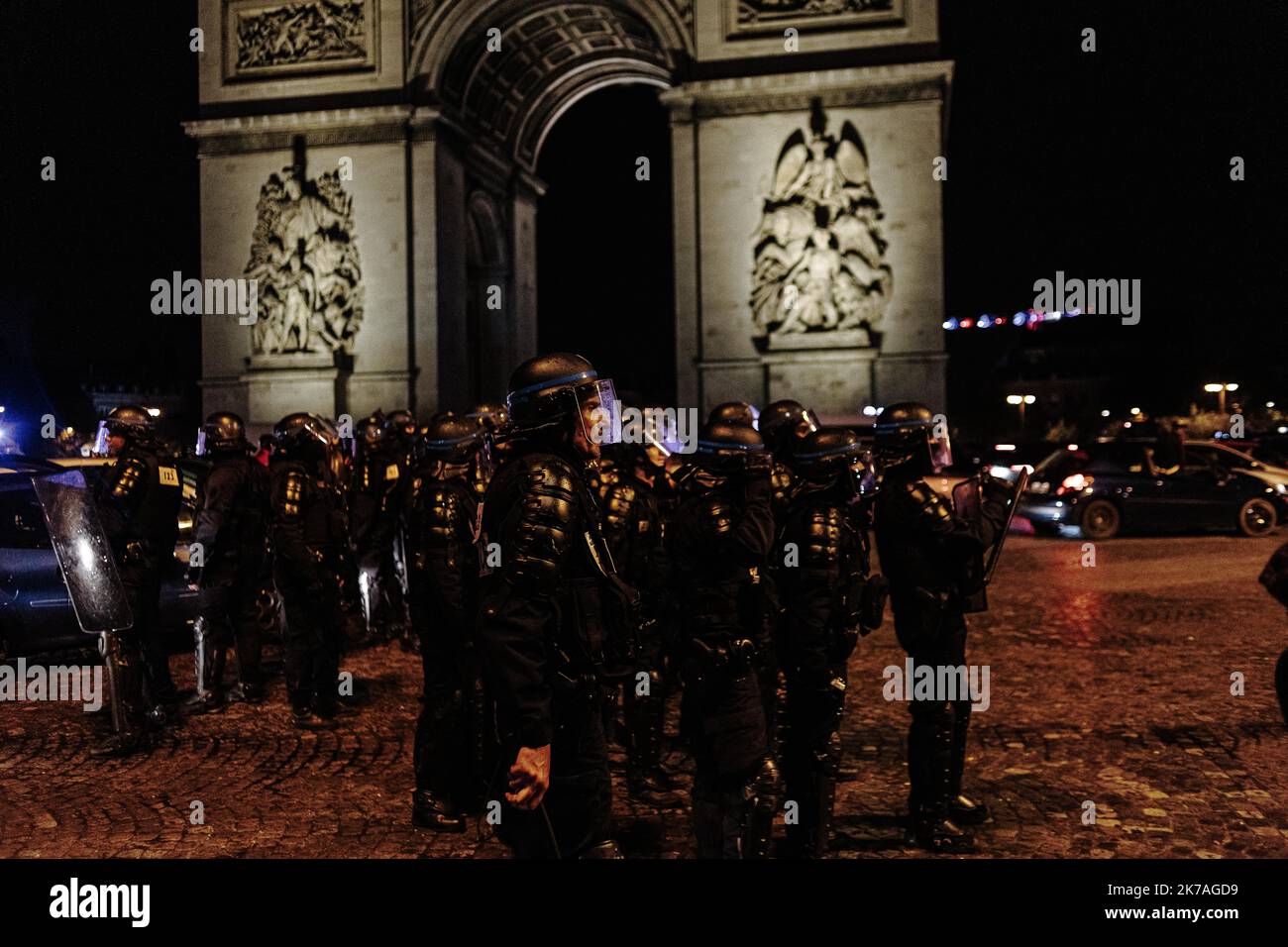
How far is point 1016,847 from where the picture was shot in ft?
16.1

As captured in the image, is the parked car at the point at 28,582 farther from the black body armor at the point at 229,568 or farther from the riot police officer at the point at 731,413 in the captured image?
the riot police officer at the point at 731,413

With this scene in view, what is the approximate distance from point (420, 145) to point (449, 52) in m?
2.01

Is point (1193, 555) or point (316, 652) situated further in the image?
point (1193, 555)

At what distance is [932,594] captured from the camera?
4.92 metres

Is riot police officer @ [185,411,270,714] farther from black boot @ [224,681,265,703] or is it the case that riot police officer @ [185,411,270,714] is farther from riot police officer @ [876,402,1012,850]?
riot police officer @ [876,402,1012,850]

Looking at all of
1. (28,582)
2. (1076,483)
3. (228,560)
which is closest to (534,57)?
(1076,483)

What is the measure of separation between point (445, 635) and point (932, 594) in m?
2.38

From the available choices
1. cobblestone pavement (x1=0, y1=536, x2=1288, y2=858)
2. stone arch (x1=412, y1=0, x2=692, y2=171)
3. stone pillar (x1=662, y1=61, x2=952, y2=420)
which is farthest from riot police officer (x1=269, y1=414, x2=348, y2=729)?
stone arch (x1=412, y1=0, x2=692, y2=171)

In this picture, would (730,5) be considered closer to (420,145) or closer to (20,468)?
(420,145)

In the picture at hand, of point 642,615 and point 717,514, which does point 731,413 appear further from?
point 717,514

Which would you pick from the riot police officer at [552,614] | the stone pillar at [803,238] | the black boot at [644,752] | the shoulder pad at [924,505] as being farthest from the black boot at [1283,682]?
the stone pillar at [803,238]

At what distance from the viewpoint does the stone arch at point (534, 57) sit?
2302cm

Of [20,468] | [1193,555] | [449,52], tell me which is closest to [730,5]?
[449,52]
